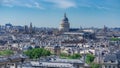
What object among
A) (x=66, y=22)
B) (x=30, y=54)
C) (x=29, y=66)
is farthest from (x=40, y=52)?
(x=66, y=22)

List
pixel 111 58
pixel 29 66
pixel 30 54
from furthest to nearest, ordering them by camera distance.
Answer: pixel 30 54 < pixel 111 58 < pixel 29 66

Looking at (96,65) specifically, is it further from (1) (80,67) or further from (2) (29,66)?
(2) (29,66)

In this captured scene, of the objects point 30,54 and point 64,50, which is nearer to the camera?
point 30,54

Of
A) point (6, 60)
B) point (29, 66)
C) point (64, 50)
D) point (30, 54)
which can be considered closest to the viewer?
point (29, 66)

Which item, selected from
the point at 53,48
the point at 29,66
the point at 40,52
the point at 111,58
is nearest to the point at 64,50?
the point at 53,48

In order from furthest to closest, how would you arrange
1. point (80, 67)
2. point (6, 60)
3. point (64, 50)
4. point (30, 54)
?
1. point (64, 50)
2. point (30, 54)
3. point (6, 60)
4. point (80, 67)

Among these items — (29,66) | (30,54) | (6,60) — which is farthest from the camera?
(30,54)

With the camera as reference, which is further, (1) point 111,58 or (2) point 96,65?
(1) point 111,58

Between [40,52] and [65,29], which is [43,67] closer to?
[40,52]
